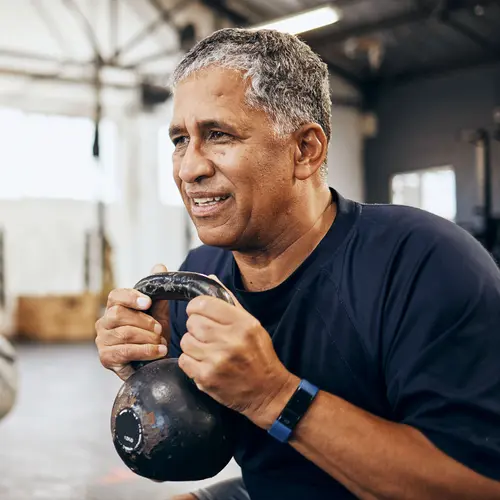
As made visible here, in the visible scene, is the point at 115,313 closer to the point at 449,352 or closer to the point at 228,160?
the point at 228,160

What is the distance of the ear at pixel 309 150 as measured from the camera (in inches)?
62.1

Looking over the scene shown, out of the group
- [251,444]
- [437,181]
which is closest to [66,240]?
[437,181]

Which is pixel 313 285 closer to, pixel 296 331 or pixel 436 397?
pixel 296 331

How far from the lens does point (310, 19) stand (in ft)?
31.4

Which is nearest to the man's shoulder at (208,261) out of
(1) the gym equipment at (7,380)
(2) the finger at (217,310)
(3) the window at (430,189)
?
(2) the finger at (217,310)

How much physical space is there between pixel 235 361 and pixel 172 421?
24 centimetres

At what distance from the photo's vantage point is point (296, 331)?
1.50 m

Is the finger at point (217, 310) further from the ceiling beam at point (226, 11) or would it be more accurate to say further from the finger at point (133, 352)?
the ceiling beam at point (226, 11)

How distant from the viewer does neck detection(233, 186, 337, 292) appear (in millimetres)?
1607

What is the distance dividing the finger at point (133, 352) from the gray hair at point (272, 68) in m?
0.55

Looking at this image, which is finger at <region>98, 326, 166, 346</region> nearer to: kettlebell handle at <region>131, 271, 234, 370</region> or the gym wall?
kettlebell handle at <region>131, 271, 234, 370</region>

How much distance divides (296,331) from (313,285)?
11 centimetres

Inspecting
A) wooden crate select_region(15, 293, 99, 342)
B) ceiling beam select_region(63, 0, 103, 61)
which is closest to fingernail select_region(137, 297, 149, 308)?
wooden crate select_region(15, 293, 99, 342)

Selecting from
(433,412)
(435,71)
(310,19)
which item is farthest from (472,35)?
(433,412)
